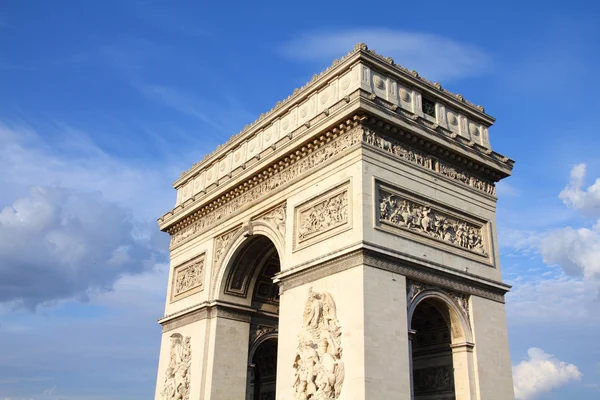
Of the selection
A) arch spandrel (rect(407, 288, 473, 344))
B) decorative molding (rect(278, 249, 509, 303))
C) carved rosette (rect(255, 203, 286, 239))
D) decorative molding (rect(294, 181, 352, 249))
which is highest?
carved rosette (rect(255, 203, 286, 239))

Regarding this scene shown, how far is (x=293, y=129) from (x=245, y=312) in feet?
21.4

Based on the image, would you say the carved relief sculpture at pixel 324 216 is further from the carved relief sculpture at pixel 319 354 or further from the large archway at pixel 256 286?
the large archway at pixel 256 286

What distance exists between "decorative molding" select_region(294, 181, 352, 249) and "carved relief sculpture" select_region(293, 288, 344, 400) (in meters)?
1.61

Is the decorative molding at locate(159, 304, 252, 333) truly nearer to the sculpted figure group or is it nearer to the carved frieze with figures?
the carved frieze with figures

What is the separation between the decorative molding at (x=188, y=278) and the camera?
23.1 m

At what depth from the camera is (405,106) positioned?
18844 mm

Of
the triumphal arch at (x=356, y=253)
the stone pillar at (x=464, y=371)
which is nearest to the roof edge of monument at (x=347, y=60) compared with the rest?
the triumphal arch at (x=356, y=253)

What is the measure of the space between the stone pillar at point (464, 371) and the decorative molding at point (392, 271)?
1.54 m

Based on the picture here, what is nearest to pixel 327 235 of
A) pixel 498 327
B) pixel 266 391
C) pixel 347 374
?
pixel 347 374

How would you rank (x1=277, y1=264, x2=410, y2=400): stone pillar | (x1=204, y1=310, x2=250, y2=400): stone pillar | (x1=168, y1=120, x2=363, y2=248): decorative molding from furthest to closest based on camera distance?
(x1=204, y1=310, x2=250, y2=400): stone pillar → (x1=168, y1=120, x2=363, y2=248): decorative molding → (x1=277, y1=264, x2=410, y2=400): stone pillar

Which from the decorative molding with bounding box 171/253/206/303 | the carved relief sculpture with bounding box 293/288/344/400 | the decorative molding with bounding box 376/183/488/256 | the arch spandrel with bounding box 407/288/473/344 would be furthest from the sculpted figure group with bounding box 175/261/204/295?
the arch spandrel with bounding box 407/288/473/344

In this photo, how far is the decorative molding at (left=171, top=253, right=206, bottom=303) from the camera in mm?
23078

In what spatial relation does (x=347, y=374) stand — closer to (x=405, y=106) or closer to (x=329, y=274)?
(x=329, y=274)

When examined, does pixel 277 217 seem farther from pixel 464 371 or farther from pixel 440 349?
pixel 464 371
